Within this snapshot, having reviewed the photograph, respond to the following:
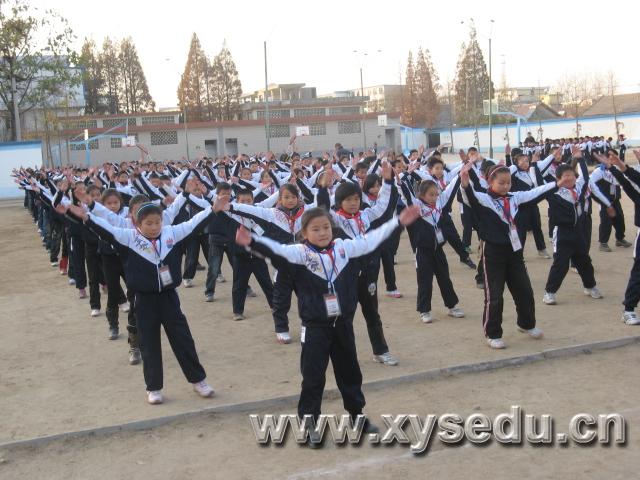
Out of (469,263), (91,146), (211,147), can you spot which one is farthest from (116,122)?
(469,263)

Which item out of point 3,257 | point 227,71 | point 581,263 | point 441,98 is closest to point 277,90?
point 227,71

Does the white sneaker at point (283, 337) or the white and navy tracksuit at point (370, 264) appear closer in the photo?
the white and navy tracksuit at point (370, 264)

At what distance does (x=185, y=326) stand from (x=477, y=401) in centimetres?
252

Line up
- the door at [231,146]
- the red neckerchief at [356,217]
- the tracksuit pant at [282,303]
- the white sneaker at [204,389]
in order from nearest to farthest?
the white sneaker at [204,389] < the red neckerchief at [356,217] < the tracksuit pant at [282,303] < the door at [231,146]

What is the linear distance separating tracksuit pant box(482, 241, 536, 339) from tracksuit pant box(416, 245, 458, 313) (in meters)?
0.95

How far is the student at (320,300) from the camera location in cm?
475

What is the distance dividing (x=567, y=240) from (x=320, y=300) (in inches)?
187

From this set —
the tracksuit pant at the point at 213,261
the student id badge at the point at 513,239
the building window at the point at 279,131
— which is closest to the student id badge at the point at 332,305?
the student id badge at the point at 513,239

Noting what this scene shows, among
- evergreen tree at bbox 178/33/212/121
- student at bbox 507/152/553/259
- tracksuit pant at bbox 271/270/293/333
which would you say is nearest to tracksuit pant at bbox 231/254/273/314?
tracksuit pant at bbox 271/270/293/333

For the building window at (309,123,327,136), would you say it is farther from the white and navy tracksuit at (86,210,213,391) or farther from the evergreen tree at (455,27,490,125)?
the white and navy tracksuit at (86,210,213,391)

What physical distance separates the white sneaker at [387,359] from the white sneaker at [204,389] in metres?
1.63

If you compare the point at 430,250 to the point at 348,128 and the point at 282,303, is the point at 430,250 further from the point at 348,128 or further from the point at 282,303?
the point at 348,128

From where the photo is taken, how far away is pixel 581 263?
8.55 meters

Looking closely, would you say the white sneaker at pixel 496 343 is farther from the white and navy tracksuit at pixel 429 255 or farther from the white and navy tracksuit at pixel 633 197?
the white and navy tracksuit at pixel 633 197
